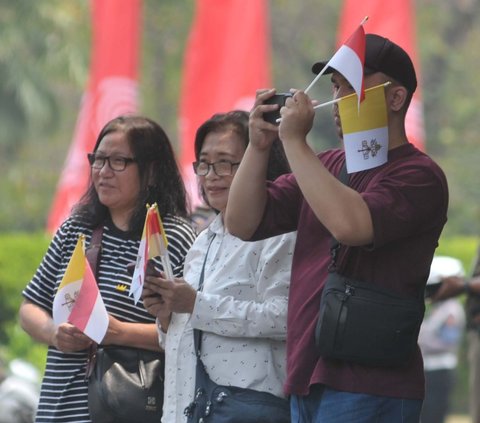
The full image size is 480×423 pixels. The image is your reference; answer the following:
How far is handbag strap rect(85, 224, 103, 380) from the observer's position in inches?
195

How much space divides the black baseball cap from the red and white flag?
0.06 metres

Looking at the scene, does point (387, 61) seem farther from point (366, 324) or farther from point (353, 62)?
point (366, 324)

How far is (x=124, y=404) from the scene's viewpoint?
4801mm

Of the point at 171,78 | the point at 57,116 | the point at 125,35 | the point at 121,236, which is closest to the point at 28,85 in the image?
the point at 57,116

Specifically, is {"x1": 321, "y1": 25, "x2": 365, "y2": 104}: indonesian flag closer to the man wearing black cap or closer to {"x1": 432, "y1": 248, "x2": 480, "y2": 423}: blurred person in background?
the man wearing black cap

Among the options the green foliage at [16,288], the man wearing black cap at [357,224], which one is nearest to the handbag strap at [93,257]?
the man wearing black cap at [357,224]

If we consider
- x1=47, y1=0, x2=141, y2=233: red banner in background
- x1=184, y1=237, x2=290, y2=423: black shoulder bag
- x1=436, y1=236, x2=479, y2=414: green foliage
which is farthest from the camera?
x1=436, y1=236, x2=479, y2=414: green foliage

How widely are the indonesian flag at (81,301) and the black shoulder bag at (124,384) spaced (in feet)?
0.57

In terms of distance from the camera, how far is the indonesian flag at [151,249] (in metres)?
4.50

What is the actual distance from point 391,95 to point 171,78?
25516 millimetres

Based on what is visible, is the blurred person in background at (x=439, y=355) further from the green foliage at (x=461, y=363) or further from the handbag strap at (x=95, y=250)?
the handbag strap at (x=95, y=250)

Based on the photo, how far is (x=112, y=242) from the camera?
5.11 meters

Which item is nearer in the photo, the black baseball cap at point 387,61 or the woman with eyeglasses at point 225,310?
the black baseball cap at point 387,61

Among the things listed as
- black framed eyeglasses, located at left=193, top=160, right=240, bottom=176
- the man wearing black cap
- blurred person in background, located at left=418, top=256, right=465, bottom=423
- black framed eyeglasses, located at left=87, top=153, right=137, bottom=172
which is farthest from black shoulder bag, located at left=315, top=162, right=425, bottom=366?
blurred person in background, located at left=418, top=256, right=465, bottom=423
